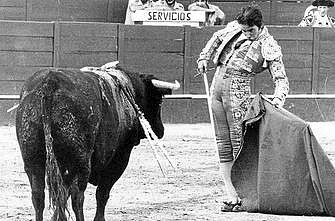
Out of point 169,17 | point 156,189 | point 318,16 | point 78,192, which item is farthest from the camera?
point 318,16

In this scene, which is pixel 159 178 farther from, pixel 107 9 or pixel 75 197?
pixel 107 9

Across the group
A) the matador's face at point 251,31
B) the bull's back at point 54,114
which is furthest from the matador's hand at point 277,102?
the bull's back at point 54,114

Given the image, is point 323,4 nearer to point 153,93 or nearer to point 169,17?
point 169,17

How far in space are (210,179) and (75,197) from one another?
264 centimetres

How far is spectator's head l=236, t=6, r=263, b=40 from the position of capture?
5.09 metres

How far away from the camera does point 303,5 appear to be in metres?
12.7

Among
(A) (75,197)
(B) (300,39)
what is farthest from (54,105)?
(B) (300,39)

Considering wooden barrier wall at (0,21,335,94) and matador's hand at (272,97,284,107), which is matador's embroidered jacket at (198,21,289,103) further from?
wooden barrier wall at (0,21,335,94)

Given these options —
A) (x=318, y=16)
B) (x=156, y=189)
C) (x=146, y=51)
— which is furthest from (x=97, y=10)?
(x=156, y=189)

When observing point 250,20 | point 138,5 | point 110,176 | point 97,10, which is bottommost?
point 110,176

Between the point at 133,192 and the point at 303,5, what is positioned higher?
the point at 303,5

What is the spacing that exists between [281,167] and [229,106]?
45cm

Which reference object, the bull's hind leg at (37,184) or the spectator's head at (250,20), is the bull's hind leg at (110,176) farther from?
the spectator's head at (250,20)

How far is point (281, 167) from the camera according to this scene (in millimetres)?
5168
